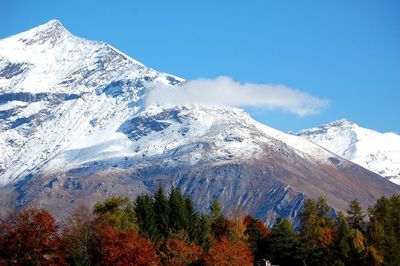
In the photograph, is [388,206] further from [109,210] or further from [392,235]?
[109,210]

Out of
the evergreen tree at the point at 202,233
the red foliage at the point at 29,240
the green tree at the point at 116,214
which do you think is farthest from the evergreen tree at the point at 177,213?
the red foliage at the point at 29,240

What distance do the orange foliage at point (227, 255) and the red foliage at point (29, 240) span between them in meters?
24.8

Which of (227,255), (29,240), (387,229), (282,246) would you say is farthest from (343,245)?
(29,240)

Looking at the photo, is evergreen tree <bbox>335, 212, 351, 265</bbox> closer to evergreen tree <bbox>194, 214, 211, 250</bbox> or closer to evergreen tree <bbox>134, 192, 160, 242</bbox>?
evergreen tree <bbox>194, 214, 211, 250</bbox>

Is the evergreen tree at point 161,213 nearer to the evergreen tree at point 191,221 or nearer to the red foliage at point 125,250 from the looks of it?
the evergreen tree at point 191,221

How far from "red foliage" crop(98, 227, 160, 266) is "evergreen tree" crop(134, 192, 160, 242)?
32.5ft

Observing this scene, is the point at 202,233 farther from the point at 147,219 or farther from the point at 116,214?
the point at 116,214

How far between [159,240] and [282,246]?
33754mm

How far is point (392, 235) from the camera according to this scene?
140 m

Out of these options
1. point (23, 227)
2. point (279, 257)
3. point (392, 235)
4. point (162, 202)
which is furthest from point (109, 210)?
point (392, 235)

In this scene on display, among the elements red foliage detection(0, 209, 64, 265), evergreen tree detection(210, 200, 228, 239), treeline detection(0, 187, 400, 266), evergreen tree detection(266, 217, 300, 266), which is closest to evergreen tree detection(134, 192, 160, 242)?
treeline detection(0, 187, 400, 266)

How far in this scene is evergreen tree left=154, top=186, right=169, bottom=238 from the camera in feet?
476

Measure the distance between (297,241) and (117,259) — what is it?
50.5m

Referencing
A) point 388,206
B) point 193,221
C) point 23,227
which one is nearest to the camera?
point 23,227
